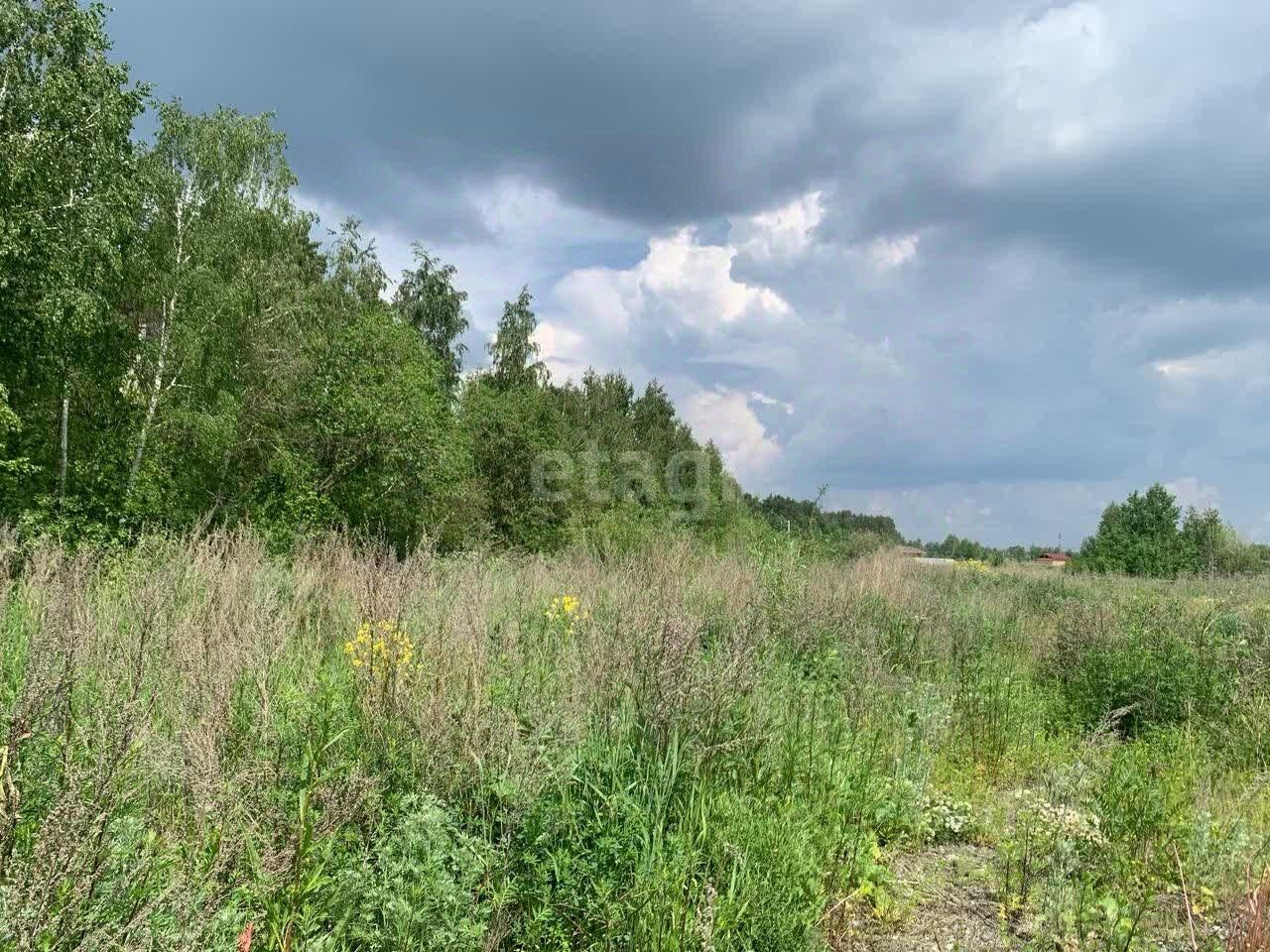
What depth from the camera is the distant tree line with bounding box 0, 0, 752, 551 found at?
42.5 feet

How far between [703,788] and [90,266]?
14.1m

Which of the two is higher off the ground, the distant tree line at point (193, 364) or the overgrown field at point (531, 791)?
the distant tree line at point (193, 364)

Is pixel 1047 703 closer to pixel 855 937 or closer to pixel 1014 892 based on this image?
pixel 1014 892

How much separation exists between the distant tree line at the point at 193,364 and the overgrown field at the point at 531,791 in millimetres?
7877

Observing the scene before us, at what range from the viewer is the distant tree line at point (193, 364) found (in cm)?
1295

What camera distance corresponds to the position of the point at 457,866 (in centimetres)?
283

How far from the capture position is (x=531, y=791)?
3.10 meters

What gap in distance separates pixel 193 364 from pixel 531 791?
16.2 metres

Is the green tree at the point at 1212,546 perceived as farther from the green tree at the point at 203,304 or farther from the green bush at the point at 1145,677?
the green tree at the point at 203,304

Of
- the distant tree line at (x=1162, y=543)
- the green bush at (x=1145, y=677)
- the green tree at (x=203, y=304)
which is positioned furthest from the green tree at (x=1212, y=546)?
the green tree at (x=203, y=304)

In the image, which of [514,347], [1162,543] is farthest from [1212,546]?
[514,347]

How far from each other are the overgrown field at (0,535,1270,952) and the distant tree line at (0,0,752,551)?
7.88 m

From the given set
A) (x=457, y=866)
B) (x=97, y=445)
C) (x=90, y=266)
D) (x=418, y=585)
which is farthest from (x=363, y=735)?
(x=97, y=445)

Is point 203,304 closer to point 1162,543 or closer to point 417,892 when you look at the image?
point 417,892
